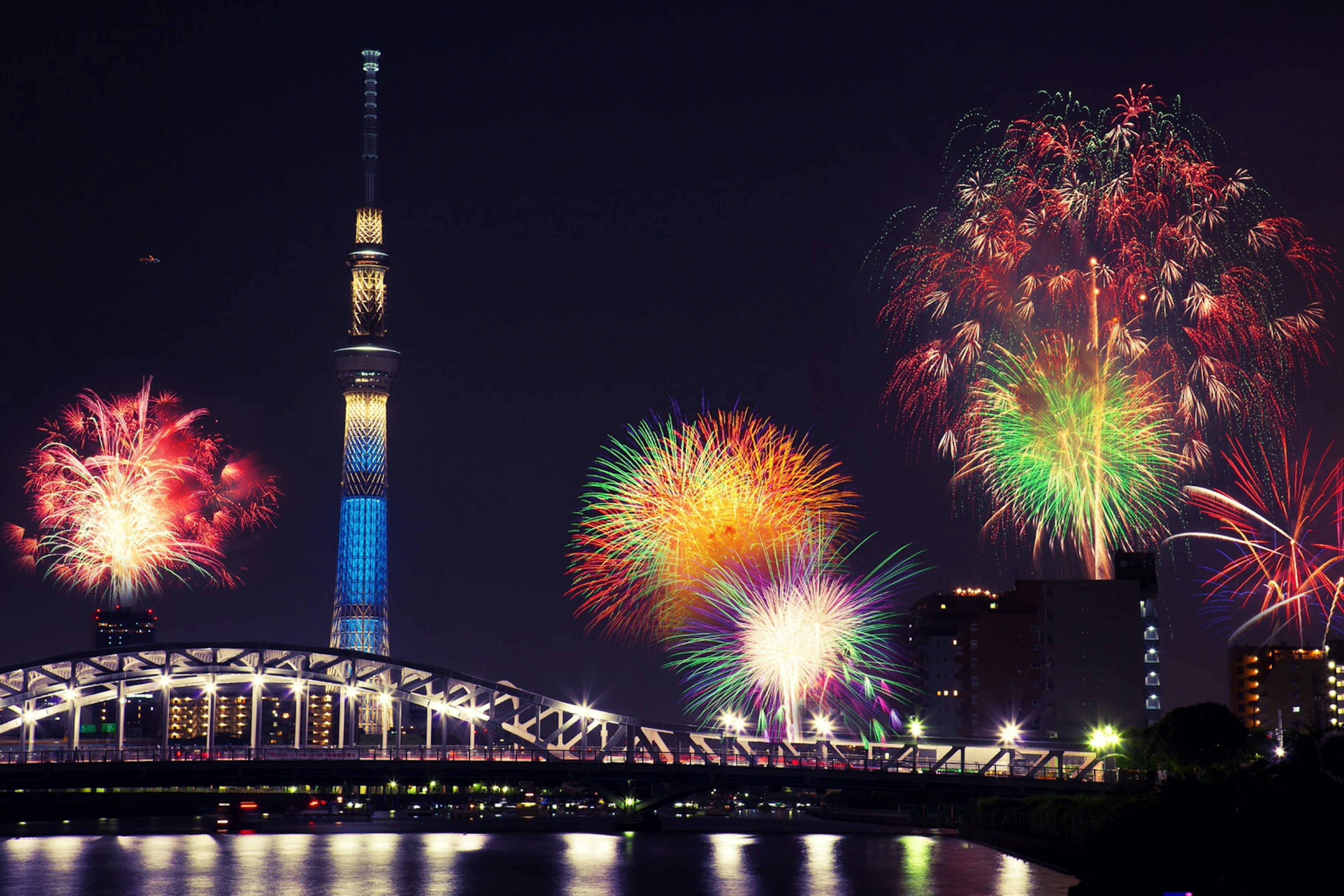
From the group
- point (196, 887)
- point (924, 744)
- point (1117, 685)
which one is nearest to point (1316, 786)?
point (196, 887)

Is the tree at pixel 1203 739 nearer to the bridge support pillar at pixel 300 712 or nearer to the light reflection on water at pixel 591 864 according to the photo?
the light reflection on water at pixel 591 864

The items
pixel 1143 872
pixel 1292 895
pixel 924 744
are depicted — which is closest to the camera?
pixel 1292 895

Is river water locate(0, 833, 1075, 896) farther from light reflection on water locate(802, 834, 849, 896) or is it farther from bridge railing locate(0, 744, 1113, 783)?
bridge railing locate(0, 744, 1113, 783)

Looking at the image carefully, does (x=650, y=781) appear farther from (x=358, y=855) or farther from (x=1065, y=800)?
(x=1065, y=800)

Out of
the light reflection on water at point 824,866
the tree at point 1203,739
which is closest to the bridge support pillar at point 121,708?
the light reflection on water at point 824,866

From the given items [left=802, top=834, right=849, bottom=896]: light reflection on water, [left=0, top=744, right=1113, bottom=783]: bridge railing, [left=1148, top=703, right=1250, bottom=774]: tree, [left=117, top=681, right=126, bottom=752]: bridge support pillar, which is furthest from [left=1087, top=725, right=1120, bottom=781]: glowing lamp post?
[left=117, top=681, right=126, bottom=752]: bridge support pillar
